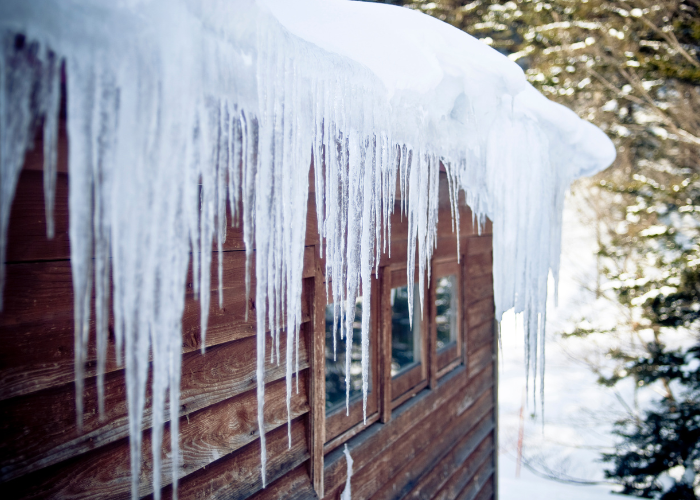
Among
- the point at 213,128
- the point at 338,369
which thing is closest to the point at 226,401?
the point at 213,128

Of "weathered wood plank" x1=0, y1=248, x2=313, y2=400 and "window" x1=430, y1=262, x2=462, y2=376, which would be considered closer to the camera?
"weathered wood plank" x1=0, y1=248, x2=313, y2=400

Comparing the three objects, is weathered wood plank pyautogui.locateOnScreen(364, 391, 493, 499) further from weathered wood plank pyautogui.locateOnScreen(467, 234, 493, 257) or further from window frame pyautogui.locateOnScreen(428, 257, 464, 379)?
weathered wood plank pyautogui.locateOnScreen(467, 234, 493, 257)

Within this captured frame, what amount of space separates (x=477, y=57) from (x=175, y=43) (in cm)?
108

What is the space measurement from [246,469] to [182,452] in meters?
0.29

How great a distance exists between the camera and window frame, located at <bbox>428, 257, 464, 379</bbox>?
8.82 ft

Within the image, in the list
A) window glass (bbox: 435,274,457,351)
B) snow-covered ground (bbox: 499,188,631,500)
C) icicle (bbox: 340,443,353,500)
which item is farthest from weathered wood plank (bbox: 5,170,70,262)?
snow-covered ground (bbox: 499,188,631,500)

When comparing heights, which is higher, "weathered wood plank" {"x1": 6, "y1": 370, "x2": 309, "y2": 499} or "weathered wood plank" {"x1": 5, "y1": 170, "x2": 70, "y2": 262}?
"weathered wood plank" {"x1": 5, "y1": 170, "x2": 70, "y2": 262}

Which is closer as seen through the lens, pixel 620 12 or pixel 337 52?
pixel 337 52

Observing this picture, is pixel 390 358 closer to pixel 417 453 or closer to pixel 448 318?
pixel 417 453

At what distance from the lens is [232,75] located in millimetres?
893

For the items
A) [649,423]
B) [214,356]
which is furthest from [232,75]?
[649,423]

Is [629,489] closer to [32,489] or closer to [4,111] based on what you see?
[32,489]

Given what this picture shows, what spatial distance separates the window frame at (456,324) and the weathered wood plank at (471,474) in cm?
87

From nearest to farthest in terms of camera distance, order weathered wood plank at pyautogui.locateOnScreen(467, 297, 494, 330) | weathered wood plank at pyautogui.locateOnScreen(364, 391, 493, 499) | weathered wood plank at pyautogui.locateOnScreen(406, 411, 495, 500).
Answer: weathered wood plank at pyautogui.locateOnScreen(364, 391, 493, 499) → weathered wood plank at pyautogui.locateOnScreen(406, 411, 495, 500) → weathered wood plank at pyautogui.locateOnScreen(467, 297, 494, 330)
